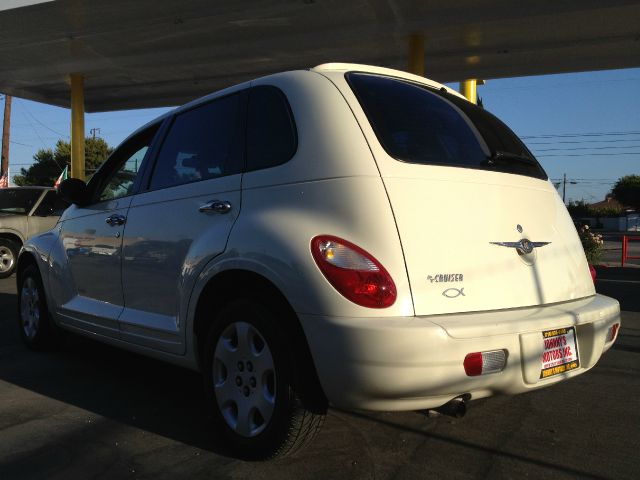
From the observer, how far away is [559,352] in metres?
2.78

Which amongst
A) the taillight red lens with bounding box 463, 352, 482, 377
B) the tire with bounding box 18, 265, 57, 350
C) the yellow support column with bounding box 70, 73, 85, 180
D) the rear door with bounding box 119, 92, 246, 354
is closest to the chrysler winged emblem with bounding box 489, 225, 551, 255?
the taillight red lens with bounding box 463, 352, 482, 377

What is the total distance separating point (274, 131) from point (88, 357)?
10.2 feet

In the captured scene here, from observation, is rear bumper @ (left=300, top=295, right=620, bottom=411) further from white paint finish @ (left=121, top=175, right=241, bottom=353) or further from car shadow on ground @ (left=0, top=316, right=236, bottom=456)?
car shadow on ground @ (left=0, top=316, right=236, bottom=456)

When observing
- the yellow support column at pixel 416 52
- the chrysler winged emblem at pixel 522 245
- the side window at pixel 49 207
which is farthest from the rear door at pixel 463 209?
the side window at pixel 49 207

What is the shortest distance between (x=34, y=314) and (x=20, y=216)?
6.85 metres

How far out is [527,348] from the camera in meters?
2.59

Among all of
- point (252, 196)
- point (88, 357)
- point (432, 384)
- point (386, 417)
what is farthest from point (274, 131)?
point (88, 357)

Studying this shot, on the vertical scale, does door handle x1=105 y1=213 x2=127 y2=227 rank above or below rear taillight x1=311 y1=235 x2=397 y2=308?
above

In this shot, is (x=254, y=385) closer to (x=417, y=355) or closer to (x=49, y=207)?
(x=417, y=355)

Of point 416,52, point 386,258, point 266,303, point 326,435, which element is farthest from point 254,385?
point 416,52

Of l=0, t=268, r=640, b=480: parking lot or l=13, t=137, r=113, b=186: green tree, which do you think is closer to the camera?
l=0, t=268, r=640, b=480: parking lot

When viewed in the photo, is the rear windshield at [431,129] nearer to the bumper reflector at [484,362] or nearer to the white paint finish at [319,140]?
the white paint finish at [319,140]

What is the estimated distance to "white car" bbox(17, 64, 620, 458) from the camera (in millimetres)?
2480

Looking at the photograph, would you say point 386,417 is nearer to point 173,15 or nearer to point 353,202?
point 353,202
